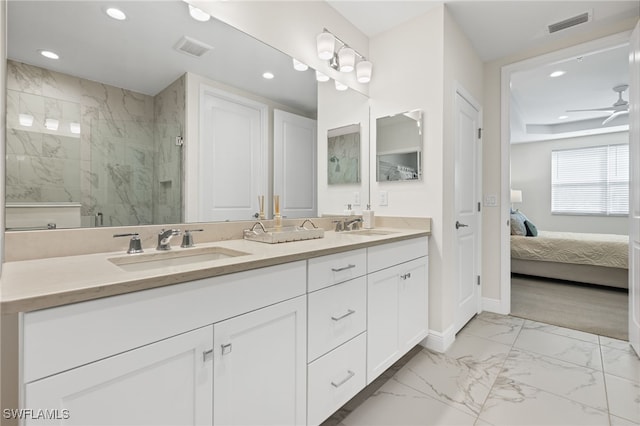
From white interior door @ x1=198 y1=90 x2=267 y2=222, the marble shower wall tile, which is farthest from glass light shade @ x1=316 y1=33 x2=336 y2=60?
the marble shower wall tile

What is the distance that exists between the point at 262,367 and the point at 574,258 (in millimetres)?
4303

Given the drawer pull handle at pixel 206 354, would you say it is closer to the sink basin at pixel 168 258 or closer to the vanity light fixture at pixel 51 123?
the sink basin at pixel 168 258

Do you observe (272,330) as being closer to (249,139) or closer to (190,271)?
(190,271)

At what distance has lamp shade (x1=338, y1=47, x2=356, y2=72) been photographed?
2195 mm

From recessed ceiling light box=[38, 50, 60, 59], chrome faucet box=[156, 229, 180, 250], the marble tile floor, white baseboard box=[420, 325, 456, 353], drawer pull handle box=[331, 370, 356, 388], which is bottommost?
the marble tile floor

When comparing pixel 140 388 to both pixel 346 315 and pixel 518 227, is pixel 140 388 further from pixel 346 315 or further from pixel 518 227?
pixel 518 227

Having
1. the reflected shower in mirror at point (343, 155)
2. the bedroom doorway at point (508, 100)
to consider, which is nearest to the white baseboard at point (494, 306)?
the bedroom doorway at point (508, 100)

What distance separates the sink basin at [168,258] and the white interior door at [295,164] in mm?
625

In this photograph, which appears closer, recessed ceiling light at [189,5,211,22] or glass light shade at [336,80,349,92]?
recessed ceiling light at [189,5,211,22]

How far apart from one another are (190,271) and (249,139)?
105 cm

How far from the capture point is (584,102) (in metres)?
4.49

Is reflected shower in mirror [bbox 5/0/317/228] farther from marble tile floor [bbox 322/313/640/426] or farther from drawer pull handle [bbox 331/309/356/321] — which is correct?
marble tile floor [bbox 322/313/640/426]

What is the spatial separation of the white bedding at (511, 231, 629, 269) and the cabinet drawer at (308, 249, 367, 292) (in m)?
3.58

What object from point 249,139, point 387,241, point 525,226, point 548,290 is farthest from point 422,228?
point 525,226
